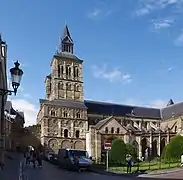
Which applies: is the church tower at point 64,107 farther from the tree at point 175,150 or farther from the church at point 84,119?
the tree at point 175,150

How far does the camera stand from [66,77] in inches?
3957

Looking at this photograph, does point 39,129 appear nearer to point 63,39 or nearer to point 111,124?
point 111,124

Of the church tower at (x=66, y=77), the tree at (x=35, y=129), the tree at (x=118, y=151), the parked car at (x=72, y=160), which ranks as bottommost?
the tree at (x=118, y=151)

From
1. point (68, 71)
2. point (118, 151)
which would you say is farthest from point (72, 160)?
point (68, 71)

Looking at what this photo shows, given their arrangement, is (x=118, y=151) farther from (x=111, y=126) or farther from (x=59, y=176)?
(x=59, y=176)

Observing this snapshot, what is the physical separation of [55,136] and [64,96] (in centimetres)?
1279

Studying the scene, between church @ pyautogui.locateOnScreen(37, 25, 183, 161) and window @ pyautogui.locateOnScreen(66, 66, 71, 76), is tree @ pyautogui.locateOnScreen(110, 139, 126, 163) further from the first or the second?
window @ pyautogui.locateOnScreen(66, 66, 71, 76)

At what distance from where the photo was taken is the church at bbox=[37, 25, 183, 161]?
291 ft

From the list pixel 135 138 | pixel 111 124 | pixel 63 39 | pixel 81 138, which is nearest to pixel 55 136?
pixel 81 138

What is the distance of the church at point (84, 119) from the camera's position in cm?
8869

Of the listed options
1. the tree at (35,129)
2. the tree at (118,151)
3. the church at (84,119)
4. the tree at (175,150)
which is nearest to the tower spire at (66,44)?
the church at (84,119)

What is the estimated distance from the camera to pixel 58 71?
100 meters

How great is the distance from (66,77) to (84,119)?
1410 centimetres

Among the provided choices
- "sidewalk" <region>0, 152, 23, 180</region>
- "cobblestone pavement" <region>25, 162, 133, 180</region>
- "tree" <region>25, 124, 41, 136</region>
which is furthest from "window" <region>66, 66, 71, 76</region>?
"cobblestone pavement" <region>25, 162, 133, 180</region>
